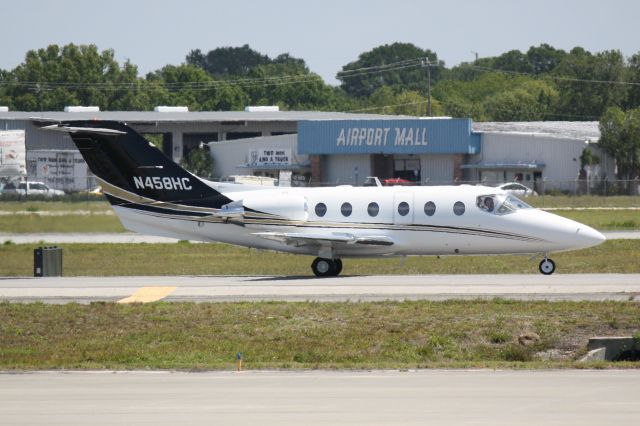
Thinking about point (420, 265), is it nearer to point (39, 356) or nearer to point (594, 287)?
point (594, 287)

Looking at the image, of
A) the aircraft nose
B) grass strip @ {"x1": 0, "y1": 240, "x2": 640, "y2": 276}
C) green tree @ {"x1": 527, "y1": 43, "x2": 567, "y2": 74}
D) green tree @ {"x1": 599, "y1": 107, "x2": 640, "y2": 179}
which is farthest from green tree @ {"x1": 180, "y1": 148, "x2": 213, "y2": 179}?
green tree @ {"x1": 527, "y1": 43, "x2": 567, "y2": 74}

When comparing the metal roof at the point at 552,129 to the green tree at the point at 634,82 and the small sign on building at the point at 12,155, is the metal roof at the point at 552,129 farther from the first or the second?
the small sign on building at the point at 12,155

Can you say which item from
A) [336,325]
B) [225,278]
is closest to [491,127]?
[225,278]

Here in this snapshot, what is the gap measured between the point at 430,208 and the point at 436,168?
50.9m

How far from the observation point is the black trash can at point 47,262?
114 ft

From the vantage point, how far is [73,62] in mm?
138125

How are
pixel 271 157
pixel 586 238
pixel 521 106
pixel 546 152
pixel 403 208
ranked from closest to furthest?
pixel 586 238 → pixel 403 208 → pixel 546 152 → pixel 271 157 → pixel 521 106

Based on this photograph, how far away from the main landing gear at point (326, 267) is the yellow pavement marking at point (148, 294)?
4.99 m

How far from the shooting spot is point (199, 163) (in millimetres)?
87562

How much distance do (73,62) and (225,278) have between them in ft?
362

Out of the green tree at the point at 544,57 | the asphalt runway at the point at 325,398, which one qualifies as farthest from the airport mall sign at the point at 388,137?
the green tree at the point at 544,57

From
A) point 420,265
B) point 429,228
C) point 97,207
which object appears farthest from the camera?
point 97,207

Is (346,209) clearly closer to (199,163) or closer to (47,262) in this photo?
(47,262)

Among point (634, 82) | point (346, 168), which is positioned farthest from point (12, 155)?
point (634, 82)
